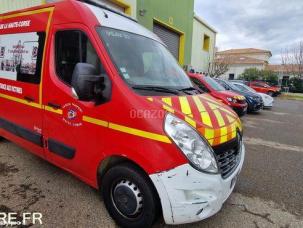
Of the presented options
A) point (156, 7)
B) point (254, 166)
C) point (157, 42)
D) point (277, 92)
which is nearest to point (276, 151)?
point (254, 166)

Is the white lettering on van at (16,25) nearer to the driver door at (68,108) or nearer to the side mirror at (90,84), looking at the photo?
the driver door at (68,108)

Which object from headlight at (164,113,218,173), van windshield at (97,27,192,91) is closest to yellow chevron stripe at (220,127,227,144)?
headlight at (164,113,218,173)

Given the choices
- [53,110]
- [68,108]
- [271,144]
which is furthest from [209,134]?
[271,144]

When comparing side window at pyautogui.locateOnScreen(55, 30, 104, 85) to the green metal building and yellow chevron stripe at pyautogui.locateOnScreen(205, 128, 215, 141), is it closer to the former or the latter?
yellow chevron stripe at pyautogui.locateOnScreen(205, 128, 215, 141)

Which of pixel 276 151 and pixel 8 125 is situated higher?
pixel 8 125

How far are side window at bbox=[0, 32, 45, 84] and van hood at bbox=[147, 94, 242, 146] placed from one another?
1.89 meters

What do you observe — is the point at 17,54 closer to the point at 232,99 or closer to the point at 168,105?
the point at 168,105

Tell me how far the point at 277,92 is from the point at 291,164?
79.8 feet

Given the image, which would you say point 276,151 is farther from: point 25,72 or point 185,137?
point 25,72

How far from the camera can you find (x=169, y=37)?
14.0 m

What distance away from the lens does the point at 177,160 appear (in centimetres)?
224

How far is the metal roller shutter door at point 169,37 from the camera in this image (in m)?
13.0

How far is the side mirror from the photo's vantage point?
96.9 inches

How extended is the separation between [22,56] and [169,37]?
11126 mm
